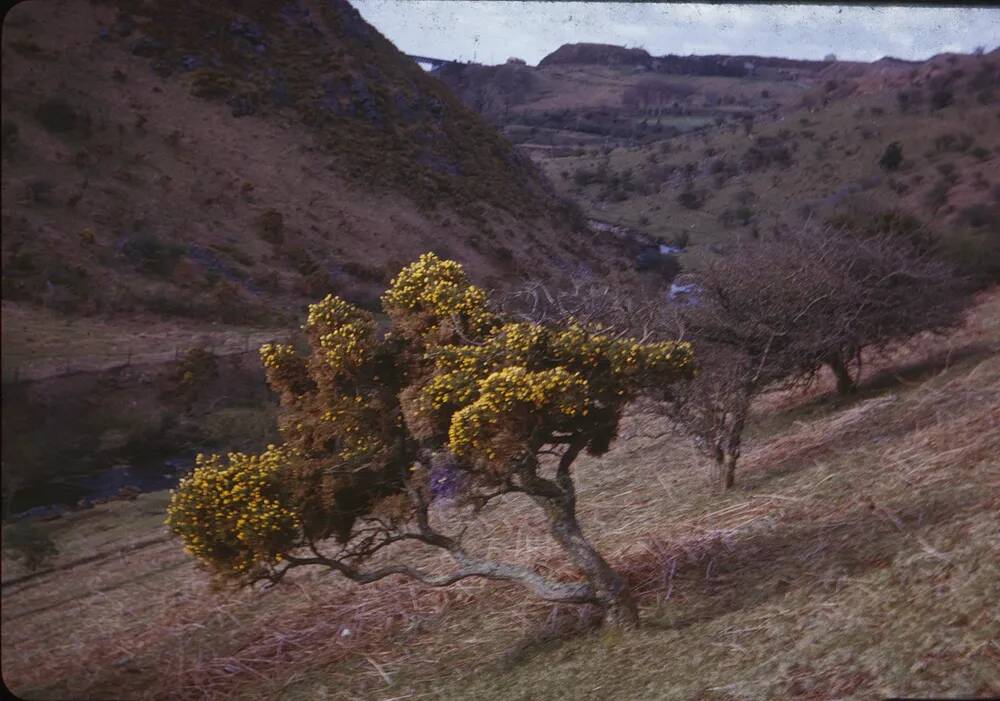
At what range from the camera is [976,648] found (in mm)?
3926

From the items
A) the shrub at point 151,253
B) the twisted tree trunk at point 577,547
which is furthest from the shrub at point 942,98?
the shrub at point 151,253

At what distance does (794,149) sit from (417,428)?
1341 centimetres

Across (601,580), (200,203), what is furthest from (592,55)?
(601,580)

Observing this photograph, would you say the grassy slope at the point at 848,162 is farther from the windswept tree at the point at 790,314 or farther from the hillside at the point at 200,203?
the hillside at the point at 200,203

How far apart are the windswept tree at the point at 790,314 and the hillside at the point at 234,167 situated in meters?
1.99

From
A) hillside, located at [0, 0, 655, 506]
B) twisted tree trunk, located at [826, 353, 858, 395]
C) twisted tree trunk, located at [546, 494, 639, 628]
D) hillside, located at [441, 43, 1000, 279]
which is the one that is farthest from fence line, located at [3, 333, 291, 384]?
twisted tree trunk, located at [826, 353, 858, 395]

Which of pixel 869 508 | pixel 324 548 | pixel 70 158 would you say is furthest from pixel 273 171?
pixel 869 508

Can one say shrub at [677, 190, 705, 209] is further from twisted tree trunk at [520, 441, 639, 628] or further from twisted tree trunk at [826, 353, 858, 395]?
twisted tree trunk at [520, 441, 639, 628]

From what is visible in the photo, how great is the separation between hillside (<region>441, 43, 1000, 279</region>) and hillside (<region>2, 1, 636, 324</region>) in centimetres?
375

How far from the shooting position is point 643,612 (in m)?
5.54

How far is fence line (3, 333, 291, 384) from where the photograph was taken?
11.3 ft

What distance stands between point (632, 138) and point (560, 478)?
927 centimetres

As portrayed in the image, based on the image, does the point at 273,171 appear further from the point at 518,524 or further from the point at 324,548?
the point at 518,524

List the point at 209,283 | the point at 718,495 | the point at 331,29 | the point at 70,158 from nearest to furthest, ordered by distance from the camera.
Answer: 1. the point at 70,158
2. the point at 209,283
3. the point at 331,29
4. the point at 718,495
